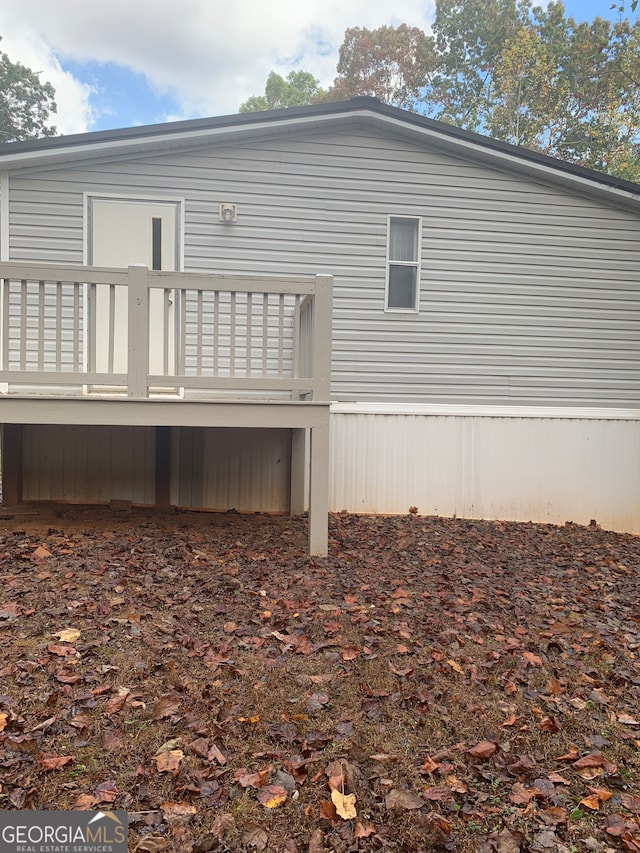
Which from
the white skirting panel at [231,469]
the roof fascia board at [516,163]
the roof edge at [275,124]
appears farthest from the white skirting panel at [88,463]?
the roof fascia board at [516,163]

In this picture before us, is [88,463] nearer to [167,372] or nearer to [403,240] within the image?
[167,372]

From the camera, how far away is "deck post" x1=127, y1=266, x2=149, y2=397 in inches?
176

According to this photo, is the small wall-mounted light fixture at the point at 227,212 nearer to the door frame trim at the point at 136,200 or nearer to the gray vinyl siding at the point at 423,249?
the gray vinyl siding at the point at 423,249

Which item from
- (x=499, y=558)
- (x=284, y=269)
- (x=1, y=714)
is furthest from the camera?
(x=284, y=269)

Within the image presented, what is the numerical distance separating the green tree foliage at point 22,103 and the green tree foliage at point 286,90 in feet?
36.5

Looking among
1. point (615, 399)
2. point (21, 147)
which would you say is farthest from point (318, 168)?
point (615, 399)

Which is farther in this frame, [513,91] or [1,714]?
[513,91]

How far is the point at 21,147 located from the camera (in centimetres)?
610

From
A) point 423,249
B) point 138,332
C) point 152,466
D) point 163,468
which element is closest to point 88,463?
point 152,466

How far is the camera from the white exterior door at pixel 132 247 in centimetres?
649

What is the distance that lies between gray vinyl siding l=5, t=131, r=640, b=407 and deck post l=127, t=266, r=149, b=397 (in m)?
2.30

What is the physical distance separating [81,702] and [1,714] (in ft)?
1.03

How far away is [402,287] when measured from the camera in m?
7.17

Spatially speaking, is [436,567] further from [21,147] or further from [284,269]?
[21,147]
